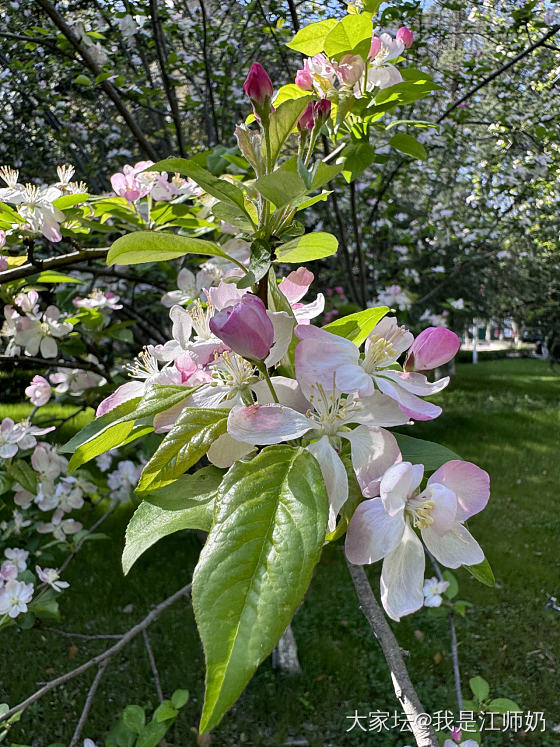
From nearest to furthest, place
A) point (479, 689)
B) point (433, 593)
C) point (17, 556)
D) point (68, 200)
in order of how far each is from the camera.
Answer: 1. point (68, 200)
2. point (479, 689)
3. point (17, 556)
4. point (433, 593)

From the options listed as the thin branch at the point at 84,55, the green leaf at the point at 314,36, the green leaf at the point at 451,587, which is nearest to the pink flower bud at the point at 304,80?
the green leaf at the point at 314,36

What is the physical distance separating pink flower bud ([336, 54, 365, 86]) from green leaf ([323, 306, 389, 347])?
343mm

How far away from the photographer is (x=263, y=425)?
48 centimetres

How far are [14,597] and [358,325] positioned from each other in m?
1.47


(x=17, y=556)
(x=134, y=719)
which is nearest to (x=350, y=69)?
(x=134, y=719)

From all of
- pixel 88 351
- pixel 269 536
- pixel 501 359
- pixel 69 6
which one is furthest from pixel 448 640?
pixel 501 359

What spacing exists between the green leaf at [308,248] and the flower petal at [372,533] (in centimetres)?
27

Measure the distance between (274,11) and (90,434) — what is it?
265 centimetres

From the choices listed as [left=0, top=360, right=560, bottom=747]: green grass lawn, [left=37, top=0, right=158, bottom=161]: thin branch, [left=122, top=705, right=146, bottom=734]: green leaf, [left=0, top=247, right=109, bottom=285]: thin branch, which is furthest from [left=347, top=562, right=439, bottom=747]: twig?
[left=0, top=360, right=560, bottom=747]: green grass lawn

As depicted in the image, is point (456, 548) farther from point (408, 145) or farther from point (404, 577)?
point (408, 145)

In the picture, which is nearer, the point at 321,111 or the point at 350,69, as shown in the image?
the point at 321,111

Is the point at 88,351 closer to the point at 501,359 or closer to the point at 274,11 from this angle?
the point at 274,11

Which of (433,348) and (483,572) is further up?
(433,348)

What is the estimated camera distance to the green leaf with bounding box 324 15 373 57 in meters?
0.71
